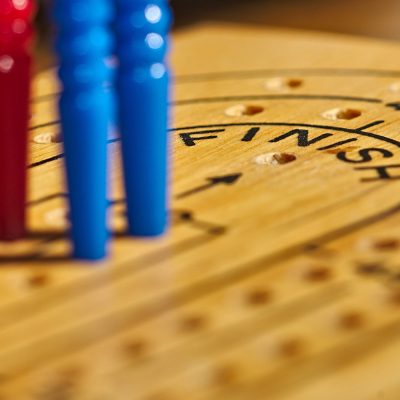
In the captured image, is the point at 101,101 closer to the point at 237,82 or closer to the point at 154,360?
the point at 154,360

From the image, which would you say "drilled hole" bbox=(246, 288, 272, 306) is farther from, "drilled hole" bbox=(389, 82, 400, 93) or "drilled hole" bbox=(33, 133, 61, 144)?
"drilled hole" bbox=(389, 82, 400, 93)

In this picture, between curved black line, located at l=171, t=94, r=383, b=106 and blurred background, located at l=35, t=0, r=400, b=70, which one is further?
blurred background, located at l=35, t=0, r=400, b=70

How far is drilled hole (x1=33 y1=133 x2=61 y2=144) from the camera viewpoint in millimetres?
1059

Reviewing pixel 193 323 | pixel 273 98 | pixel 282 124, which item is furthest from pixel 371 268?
pixel 273 98

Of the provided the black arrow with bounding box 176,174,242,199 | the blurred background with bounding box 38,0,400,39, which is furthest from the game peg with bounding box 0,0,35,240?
the blurred background with bounding box 38,0,400,39

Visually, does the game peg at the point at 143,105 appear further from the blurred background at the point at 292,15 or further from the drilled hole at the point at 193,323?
the blurred background at the point at 292,15

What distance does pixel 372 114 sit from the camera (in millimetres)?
1116

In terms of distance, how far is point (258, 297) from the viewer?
27.7 inches

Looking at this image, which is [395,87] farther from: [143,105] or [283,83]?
[143,105]

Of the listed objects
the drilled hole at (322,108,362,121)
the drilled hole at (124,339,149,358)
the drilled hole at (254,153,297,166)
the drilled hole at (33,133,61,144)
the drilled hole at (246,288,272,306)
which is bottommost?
the drilled hole at (33,133,61,144)

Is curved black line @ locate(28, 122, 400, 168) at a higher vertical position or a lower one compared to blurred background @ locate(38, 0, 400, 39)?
higher

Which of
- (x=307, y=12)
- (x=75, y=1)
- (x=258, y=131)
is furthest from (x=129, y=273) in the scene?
(x=307, y=12)

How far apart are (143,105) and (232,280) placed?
0.15 meters

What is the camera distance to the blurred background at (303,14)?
1.74 metres
